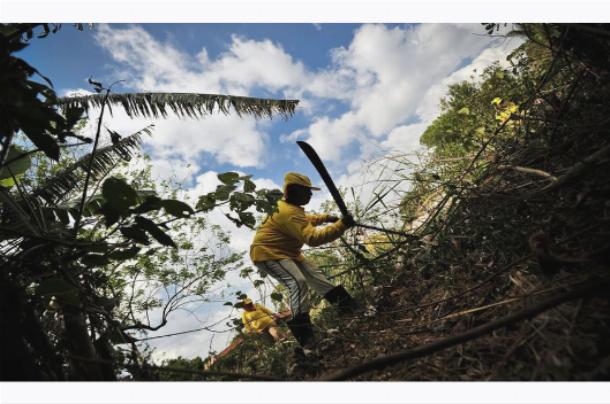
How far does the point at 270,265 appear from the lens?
3195mm

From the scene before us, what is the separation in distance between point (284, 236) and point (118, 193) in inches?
96.2

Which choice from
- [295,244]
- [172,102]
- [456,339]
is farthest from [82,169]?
[456,339]

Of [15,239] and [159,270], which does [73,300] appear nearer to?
[15,239]

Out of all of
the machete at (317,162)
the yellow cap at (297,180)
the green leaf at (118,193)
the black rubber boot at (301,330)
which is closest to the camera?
the green leaf at (118,193)

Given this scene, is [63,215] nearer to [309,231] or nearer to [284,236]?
[309,231]

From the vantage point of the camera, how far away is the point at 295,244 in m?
3.29

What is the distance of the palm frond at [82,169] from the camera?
4.51 meters

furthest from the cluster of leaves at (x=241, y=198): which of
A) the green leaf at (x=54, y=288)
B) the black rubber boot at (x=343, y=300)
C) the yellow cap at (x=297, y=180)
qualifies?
the yellow cap at (x=297, y=180)

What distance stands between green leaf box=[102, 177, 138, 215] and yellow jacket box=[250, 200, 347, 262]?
6.91 ft

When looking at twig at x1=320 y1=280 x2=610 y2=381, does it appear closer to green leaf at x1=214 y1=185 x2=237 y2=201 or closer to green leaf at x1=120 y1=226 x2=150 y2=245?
green leaf at x1=120 y1=226 x2=150 y2=245

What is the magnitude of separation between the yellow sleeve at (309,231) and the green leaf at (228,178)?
154cm

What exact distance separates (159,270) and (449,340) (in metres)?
6.67

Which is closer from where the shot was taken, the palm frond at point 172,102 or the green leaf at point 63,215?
the green leaf at point 63,215

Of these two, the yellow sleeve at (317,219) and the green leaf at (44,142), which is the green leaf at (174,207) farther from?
the yellow sleeve at (317,219)
